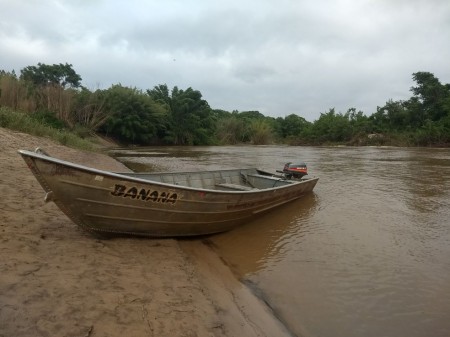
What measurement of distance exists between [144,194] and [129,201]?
0.19 m

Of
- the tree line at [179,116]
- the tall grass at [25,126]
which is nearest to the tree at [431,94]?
the tree line at [179,116]

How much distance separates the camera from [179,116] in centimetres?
4162

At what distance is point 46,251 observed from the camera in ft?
11.6

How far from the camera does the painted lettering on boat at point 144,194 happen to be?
407cm

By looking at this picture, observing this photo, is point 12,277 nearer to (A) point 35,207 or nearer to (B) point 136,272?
(B) point 136,272

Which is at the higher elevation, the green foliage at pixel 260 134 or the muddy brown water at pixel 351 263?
the green foliage at pixel 260 134

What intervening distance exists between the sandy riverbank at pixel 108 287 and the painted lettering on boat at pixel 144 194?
25.0 inches

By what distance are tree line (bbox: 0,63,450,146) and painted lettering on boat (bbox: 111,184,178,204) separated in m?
21.0

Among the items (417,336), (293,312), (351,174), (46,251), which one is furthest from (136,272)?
(351,174)

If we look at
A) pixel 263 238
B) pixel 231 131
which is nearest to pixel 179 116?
pixel 231 131

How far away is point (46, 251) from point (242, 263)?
94.8 inches

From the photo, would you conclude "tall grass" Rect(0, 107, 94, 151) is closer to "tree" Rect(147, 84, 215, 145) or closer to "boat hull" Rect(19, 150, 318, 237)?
"boat hull" Rect(19, 150, 318, 237)

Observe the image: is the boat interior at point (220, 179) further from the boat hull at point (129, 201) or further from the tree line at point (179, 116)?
the tree line at point (179, 116)

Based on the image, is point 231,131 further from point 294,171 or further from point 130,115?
point 294,171
